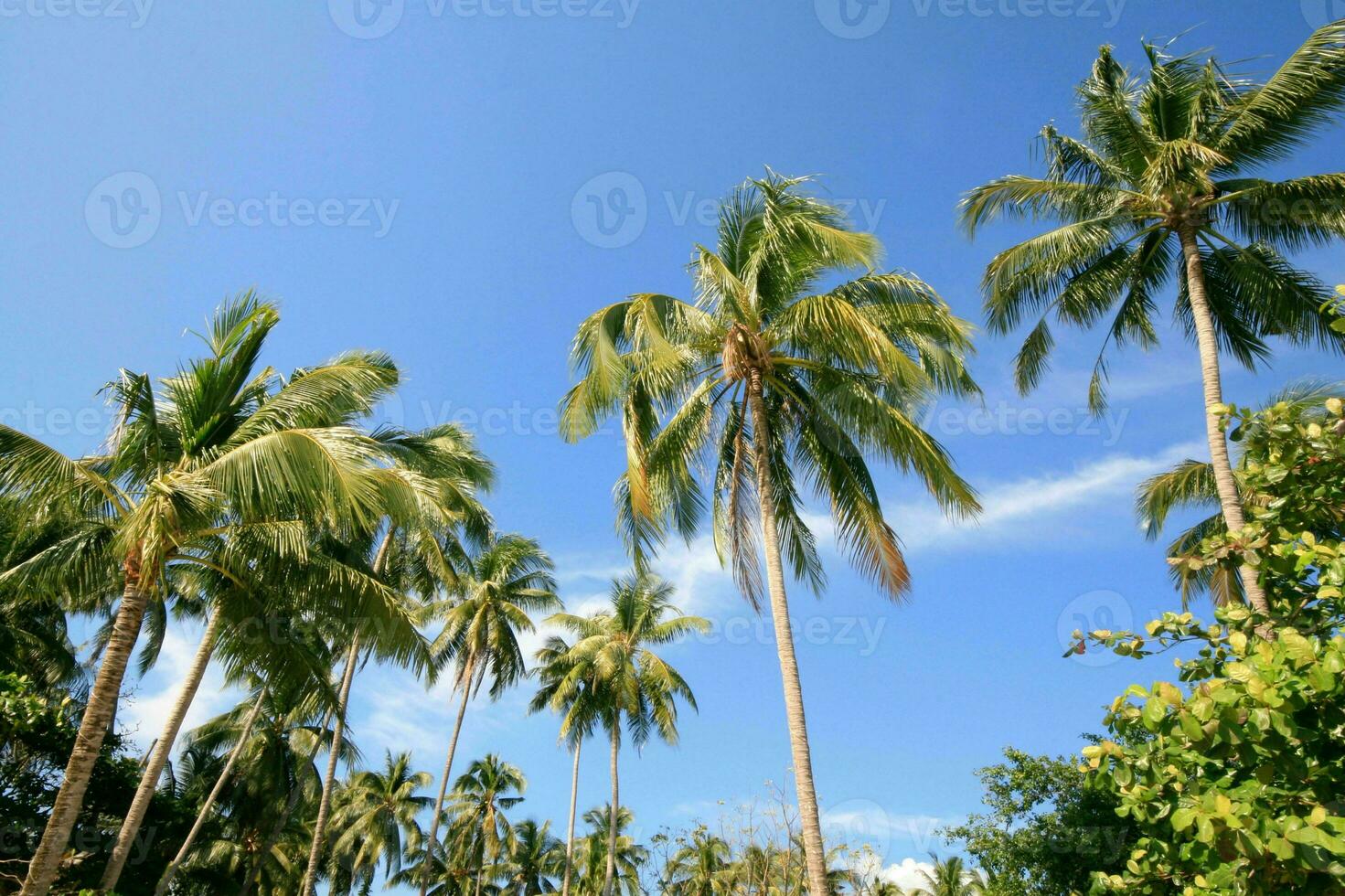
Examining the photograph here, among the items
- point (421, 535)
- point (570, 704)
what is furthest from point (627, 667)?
point (421, 535)

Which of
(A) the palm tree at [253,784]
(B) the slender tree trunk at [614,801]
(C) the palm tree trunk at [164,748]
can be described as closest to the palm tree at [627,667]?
(B) the slender tree trunk at [614,801]

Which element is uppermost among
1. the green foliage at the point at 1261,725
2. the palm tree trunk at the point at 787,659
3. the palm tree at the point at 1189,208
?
the palm tree at the point at 1189,208

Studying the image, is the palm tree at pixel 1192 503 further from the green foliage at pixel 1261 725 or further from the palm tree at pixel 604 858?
the palm tree at pixel 604 858

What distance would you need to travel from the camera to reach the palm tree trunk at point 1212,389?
1037 cm

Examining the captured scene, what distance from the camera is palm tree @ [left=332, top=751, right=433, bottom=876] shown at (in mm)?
36812

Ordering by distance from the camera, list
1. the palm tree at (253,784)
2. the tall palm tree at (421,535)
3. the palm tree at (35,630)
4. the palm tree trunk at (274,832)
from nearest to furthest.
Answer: the tall palm tree at (421,535), the palm tree at (35,630), the palm tree trunk at (274,832), the palm tree at (253,784)

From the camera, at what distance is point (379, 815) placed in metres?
37.3

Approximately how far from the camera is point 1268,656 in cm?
331

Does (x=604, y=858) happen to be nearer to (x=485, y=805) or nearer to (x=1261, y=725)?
(x=485, y=805)

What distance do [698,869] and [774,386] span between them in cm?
3344

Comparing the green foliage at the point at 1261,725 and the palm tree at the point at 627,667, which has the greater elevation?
the palm tree at the point at 627,667

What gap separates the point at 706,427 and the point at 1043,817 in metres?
9.19

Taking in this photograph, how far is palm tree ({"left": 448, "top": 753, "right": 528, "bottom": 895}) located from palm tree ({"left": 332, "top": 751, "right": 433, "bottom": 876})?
2130mm

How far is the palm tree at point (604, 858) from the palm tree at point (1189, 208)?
32.8 meters
